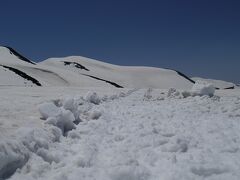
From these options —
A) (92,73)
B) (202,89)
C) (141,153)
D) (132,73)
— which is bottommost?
(141,153)

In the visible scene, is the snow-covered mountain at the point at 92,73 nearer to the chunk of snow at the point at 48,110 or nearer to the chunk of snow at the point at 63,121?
the chunk of snow at the point at 48,110

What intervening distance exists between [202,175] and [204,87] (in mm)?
13933

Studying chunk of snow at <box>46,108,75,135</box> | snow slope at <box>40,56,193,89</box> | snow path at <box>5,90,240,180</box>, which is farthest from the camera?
snow slope at <box>40,56,193,89</box>

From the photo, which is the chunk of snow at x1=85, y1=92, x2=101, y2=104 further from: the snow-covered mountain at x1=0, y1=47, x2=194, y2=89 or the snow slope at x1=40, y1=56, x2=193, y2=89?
the snow slope at x1=40, y1=56, x2=193, y2=89

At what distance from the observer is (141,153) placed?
21.1 ft

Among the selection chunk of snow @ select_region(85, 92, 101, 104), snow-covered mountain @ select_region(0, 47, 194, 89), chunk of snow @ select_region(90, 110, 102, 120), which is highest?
snow-covered mountain @ select_region(0, 47, 194, 89)

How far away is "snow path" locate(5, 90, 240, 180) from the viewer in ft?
17.1

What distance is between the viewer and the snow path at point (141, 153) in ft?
17.1

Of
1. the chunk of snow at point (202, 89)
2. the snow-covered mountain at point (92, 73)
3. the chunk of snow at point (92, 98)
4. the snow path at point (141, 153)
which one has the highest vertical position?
the snow-covered mountain at point (92, 73)

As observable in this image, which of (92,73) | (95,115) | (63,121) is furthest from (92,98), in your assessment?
(92,73)

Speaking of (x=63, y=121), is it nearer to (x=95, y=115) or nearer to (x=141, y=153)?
(x=95, y=115)

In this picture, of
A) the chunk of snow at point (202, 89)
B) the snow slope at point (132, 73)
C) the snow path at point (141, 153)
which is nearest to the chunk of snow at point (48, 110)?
the snow path at point (141, 153)

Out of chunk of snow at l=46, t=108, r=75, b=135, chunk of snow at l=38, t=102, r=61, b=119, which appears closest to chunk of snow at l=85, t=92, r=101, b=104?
chunk of snow at l=38, t=102, r=61, b=119

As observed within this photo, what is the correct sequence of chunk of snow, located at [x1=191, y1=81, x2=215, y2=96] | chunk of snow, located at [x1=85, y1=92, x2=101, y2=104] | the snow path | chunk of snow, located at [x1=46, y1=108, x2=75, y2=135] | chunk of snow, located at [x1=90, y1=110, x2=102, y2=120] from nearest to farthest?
the snow path < chunk of snow, located at [x1=46, y1=108, x2=75, y2=135] < chunk of snow, located at [x1=90, y1=110, x2=102, y2=120] < chunk of snow, located at [x1=85, y1=92, x2=101, y2=104] < chunk of snow, located at [x1=191, y1=81, x2=215, y2=96]
